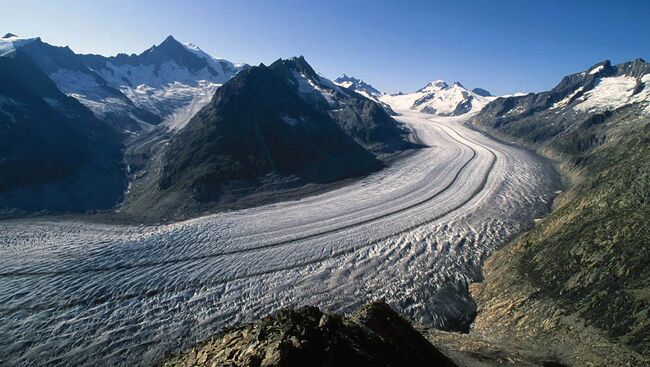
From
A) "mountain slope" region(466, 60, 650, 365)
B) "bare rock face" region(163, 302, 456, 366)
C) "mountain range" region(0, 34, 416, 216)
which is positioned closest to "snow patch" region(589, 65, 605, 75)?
"mountain range" region(0, 34, 416, 216)

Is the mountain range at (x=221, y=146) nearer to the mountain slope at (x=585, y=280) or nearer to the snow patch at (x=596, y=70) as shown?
the mountain slope at (x=585, y=280)

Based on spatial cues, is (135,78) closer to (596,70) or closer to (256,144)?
(256,144)

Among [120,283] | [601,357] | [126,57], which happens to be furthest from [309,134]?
[126,57]

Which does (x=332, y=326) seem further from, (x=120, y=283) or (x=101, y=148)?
(x=101, y=148)

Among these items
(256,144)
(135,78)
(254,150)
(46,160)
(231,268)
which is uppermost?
(135,78)

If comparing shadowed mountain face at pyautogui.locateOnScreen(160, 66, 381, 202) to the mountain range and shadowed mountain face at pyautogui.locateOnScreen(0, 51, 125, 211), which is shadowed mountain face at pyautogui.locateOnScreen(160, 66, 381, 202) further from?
shadowed mountain face at pyautogui.locateOnScreen(0, 51, 125, 211)

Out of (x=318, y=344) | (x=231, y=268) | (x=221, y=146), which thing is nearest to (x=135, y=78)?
(x=221, y=146)
